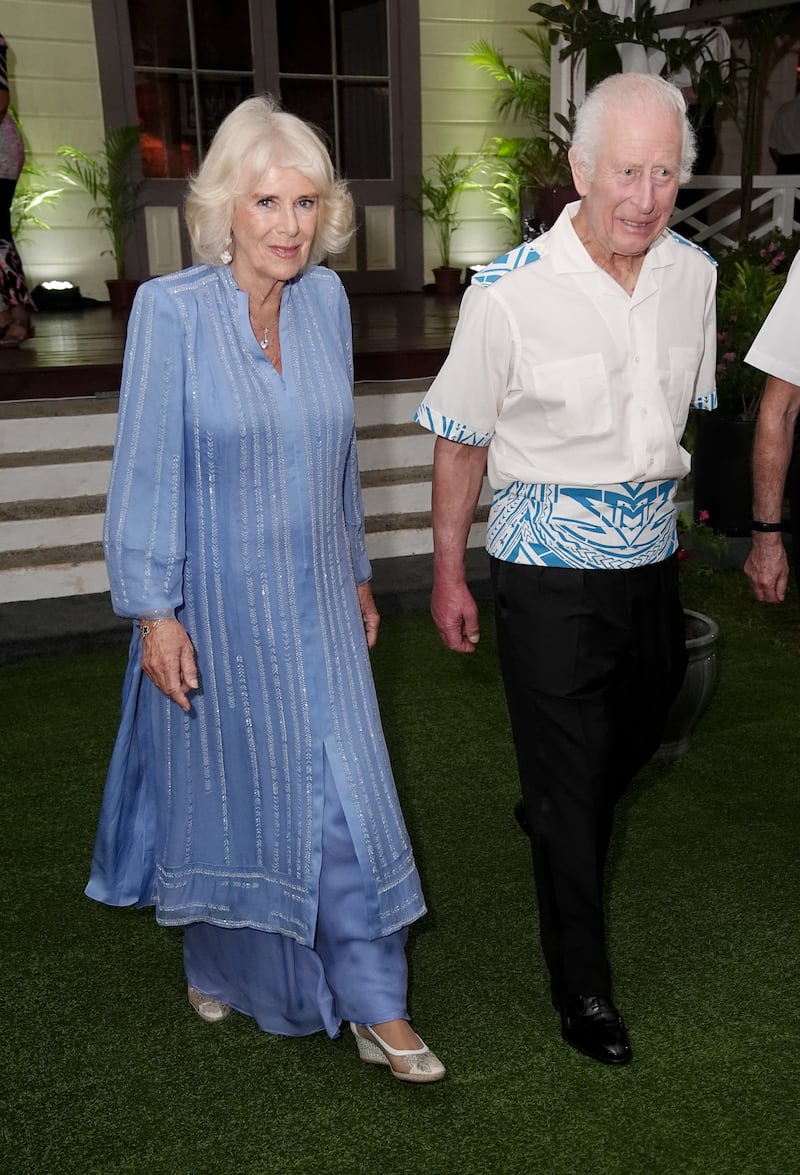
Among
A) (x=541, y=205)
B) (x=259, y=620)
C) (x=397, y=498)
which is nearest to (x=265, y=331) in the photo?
(x=259, y=620)

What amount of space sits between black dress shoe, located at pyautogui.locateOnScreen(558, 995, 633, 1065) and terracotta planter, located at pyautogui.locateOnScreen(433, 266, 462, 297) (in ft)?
27.0

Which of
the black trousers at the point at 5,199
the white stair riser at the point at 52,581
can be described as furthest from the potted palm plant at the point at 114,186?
the white stair riser at the point at 52,581

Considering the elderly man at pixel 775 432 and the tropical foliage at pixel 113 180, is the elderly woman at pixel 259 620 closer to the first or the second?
the elderly man at pixel 775 432

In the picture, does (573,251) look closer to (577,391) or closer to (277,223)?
(577,391)

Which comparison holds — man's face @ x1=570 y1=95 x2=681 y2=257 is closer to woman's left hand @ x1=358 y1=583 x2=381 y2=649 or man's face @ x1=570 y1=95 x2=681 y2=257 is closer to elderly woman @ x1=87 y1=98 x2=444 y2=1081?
elderly woman @ x1=87 y1=98 x2=444 y2=1081

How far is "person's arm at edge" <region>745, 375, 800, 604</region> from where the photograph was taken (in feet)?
7.99

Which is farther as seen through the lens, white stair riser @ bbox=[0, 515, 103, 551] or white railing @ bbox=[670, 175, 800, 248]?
white railing @ bbox=[670, 175, 800, 248]

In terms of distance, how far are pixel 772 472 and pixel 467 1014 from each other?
121 cm

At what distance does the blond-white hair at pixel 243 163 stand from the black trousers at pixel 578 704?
75cm

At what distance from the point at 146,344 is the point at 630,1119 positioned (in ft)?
4.99

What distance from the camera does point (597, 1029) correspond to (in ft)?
7.54

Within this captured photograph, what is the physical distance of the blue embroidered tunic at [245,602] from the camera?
6.77 ft

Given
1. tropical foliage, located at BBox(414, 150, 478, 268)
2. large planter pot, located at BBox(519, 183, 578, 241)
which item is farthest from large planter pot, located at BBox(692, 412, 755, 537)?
tropical foliage, located at BBox(414, 150, 478, 268)

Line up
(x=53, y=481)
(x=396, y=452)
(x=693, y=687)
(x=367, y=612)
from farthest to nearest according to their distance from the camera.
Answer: (x=396, y=452), (x=53, y=481), (x=693, y=687), (x=367, y=612)
